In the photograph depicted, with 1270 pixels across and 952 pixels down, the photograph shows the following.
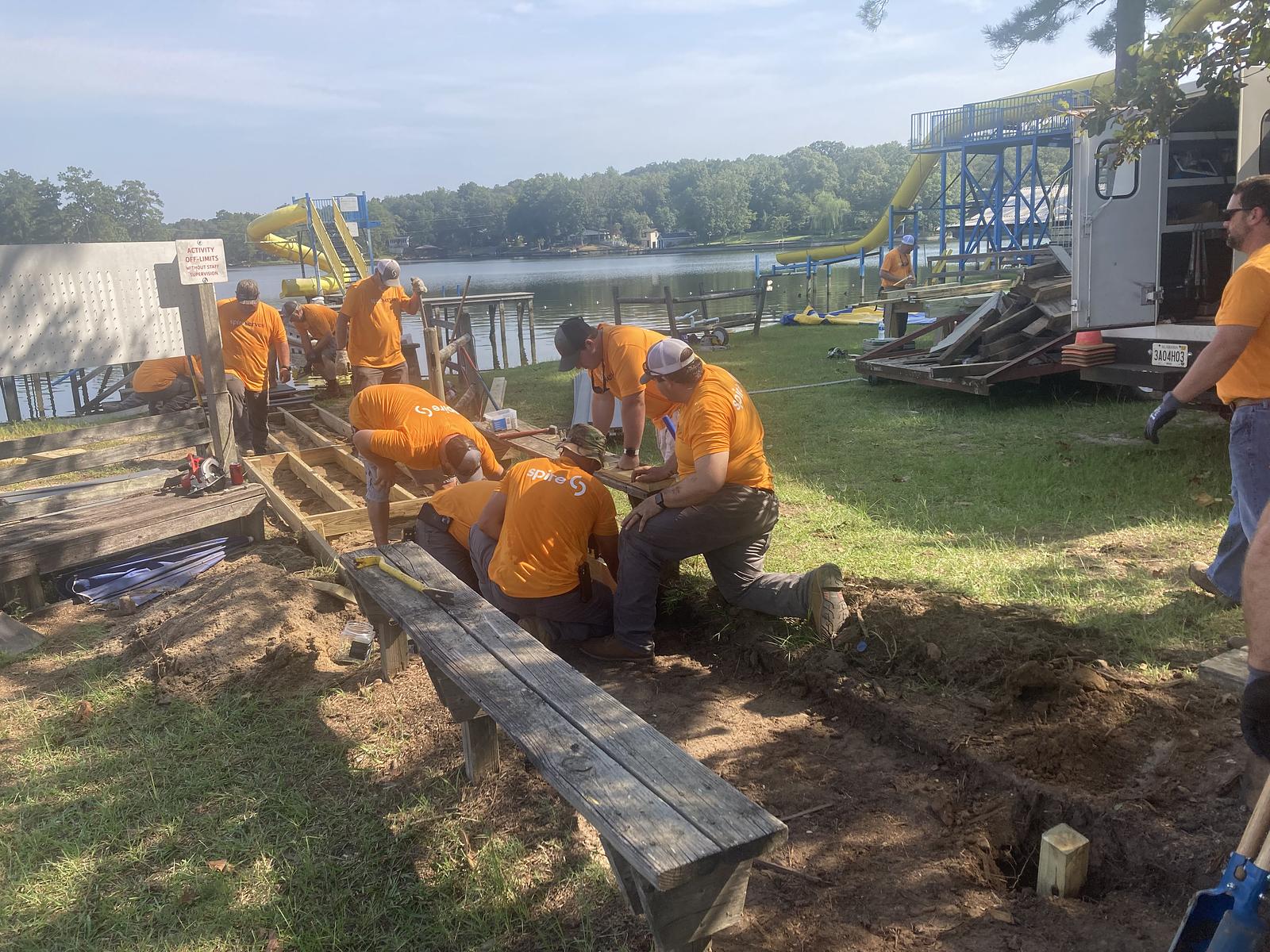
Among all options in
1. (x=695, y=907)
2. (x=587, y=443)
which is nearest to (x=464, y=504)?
(x=587, y=443)

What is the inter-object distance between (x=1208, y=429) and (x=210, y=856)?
770cm

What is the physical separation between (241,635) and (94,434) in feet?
9.85

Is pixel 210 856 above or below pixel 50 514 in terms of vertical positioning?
below

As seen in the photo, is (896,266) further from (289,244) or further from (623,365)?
(289,244)

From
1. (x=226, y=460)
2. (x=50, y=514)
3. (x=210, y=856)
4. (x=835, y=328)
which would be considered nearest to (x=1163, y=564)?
(x=210, y=856)

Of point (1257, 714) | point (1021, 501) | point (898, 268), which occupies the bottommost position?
point (1021, 501)

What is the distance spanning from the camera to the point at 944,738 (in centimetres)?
346

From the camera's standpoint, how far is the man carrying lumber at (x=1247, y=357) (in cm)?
358

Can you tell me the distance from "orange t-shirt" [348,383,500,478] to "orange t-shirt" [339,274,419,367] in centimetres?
310

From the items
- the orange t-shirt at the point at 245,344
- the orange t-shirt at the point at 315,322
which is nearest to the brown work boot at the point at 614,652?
the orange t-shirt at the point at 245,344

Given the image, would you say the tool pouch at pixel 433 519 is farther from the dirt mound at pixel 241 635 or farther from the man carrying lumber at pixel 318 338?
the man carrying lumber at pixel 318 338

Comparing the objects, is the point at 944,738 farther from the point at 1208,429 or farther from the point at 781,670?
the point at 1208,429

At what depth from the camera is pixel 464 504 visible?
5094 mm

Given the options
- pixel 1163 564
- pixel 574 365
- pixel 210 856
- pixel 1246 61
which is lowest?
pixel 210 856
